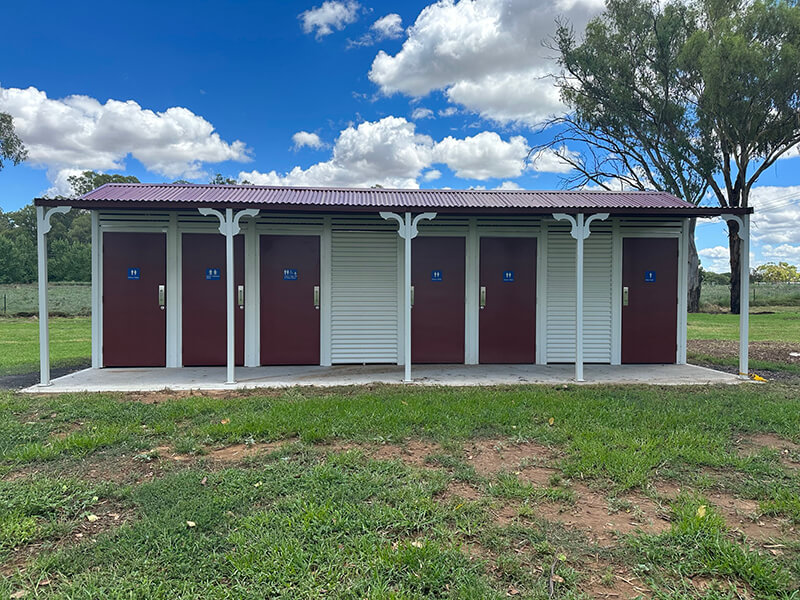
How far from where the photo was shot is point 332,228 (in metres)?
7.27

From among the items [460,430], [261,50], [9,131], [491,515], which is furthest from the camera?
[9,131]

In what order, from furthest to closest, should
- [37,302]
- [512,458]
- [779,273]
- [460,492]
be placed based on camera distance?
[779,273]
[37,302]
[512,458]
[460,492]

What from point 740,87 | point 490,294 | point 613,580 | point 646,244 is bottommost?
point 613,580

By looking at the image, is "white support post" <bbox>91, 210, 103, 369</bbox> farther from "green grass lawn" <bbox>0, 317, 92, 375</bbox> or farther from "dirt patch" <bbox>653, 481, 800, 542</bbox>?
"dirt patch" <bbox>653, 481, 800, 542</bbox>

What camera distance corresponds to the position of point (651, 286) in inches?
292

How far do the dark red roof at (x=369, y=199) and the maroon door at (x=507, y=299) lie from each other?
0.83m

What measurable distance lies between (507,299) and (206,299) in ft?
16.0

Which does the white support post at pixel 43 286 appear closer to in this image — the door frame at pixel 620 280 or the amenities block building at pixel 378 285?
the amenities block building at pixel 378 285

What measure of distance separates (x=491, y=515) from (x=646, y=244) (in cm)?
636

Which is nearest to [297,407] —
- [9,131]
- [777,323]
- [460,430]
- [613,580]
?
[460,430]

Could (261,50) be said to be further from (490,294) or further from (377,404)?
(377,404)

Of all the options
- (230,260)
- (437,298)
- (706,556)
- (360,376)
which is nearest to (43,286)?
(230,260)

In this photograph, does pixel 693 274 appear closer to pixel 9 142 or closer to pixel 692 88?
pixel 692 88

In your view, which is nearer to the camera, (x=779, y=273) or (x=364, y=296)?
(x=364, y=296)
